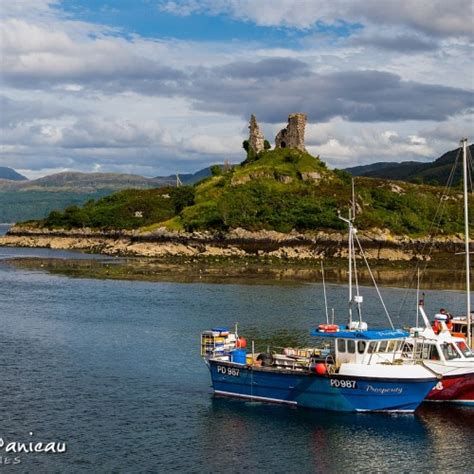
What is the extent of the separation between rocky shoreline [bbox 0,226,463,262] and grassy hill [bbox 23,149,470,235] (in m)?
2.93

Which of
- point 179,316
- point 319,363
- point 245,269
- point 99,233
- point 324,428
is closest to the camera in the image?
point 324,428

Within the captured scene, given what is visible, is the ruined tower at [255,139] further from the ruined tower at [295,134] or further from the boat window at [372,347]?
the boat window at [372,347]

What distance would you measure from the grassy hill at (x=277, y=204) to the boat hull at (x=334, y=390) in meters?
98.2

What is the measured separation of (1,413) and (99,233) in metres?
130

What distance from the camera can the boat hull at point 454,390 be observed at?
40781 millimetres

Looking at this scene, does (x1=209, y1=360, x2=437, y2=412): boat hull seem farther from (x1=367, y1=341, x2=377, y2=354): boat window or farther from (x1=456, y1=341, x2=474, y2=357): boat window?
(x1=456, y1=341, x2=474, y2=357): boat window

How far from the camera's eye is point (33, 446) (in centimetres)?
3441

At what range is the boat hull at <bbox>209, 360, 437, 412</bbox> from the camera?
38.9 m

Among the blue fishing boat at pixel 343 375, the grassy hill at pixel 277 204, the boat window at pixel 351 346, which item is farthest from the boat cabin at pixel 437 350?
the grassy hill at pixel 277 204

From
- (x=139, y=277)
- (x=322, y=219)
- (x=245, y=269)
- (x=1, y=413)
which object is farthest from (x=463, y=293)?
(x=1, y=413)

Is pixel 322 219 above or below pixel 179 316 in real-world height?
above

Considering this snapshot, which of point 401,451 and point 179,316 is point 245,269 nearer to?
point 179,316

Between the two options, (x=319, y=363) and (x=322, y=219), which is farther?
(x=322, y=219)

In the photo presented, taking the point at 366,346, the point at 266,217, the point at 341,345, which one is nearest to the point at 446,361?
the point at 366,346
